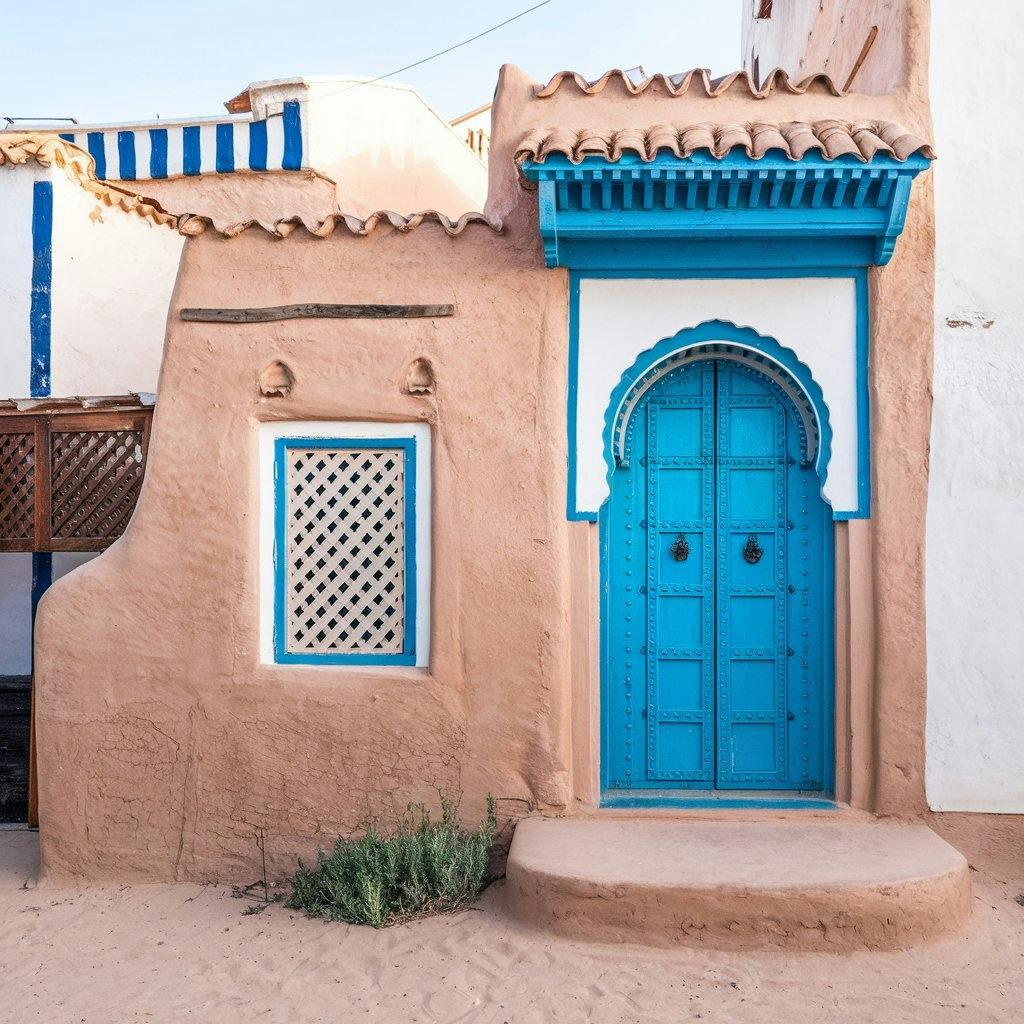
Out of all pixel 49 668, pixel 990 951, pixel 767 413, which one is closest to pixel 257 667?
pixel 49 668

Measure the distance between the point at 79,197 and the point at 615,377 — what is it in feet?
15.6

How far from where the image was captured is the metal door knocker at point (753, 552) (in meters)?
5.32

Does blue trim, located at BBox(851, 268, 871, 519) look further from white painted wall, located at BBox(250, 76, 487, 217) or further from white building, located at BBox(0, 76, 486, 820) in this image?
A: white painted wall, located at BBox(250, 76, 487, 217)

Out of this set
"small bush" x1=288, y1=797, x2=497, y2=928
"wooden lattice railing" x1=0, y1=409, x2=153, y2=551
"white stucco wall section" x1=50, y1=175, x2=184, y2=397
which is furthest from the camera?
"white stucco wall section" x1=50, y1=175, x2=184, y2=397

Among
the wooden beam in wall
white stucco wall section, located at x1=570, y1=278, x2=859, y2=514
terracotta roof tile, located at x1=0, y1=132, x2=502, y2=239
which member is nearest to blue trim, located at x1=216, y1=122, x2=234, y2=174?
terracotta roof tile, located at x1=0, y1=132, x2=502, y2=239

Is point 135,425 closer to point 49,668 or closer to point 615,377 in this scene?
point 49,668

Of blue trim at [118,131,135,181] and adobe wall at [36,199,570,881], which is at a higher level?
blue trim at [118,131,135,181]

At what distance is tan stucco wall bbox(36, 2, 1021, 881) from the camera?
5098 mm

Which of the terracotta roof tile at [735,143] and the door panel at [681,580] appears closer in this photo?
the terracotta roof tile at [735,143]

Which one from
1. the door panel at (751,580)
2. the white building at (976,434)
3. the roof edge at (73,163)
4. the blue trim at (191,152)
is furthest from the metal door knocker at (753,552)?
the blue trim at (191,152)

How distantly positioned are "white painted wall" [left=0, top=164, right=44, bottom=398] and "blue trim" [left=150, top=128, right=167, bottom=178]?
141 centimetres

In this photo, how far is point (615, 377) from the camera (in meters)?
5.23

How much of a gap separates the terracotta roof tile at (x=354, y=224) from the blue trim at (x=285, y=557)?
3.55ft

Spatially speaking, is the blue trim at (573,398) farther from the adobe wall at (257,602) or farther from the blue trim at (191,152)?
the blue trim at (191,152)
